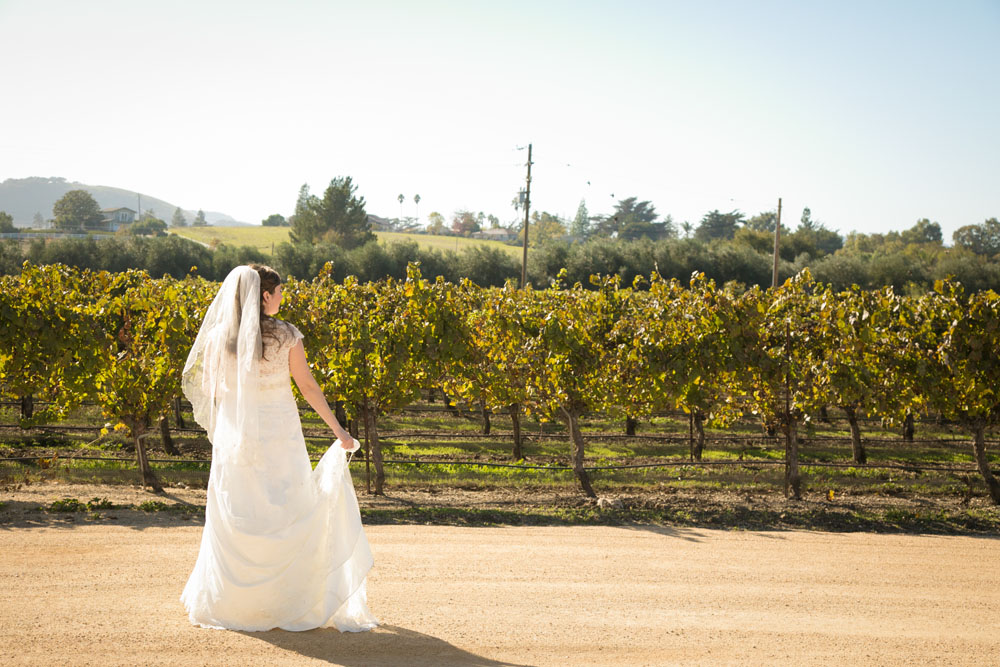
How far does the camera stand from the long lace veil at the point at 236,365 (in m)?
5.69

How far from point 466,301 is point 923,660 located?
46.3 ft

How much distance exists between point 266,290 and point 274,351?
479 mm

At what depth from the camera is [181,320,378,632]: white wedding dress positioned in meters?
5.66

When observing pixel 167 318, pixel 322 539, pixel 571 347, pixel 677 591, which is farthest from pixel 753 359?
pixel 167 318

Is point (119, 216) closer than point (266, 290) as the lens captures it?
A: No

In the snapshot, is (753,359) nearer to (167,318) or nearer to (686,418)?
(167,318)

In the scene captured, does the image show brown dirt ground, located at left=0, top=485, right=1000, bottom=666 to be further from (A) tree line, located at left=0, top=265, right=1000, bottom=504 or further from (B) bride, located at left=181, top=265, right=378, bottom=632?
(A) tree line, located at left=0, top=265, right=1000, bottom=504

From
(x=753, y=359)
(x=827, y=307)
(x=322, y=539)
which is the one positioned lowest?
(x=322, y=539)

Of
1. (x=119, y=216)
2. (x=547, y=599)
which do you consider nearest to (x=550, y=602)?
(x=547, y=599)

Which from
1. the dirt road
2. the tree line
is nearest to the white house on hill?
the tree line

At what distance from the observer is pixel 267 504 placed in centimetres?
572

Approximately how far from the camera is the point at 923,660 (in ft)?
19.3

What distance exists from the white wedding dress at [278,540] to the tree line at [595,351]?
23.0 feet

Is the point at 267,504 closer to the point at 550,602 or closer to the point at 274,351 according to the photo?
the point at 274,351
